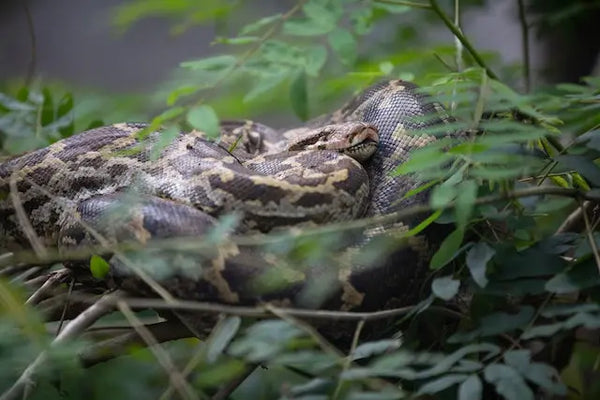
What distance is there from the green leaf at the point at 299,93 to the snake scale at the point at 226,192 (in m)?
0.36

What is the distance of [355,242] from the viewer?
2.68 m

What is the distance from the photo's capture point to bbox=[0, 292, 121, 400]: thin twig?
Answer: 1.92m

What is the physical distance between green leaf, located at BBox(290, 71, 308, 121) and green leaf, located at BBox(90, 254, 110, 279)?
0.78 metres

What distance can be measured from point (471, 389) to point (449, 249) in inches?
18.8

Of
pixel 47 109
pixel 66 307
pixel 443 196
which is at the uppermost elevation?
pixel 443 196

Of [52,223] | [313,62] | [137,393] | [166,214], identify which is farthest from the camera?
[52,223]

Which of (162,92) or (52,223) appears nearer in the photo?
(162,92)

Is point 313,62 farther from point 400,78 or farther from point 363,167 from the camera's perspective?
point 400,78

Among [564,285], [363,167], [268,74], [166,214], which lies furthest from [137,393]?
[363,167]

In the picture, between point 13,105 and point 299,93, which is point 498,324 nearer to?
point 299,93

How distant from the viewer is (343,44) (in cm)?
247

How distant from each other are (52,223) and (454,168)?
160 centimetres

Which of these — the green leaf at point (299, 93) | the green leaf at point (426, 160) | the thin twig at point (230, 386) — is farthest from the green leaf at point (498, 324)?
the green leaf at point (299, 93)

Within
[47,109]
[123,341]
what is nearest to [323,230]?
[123,341]
